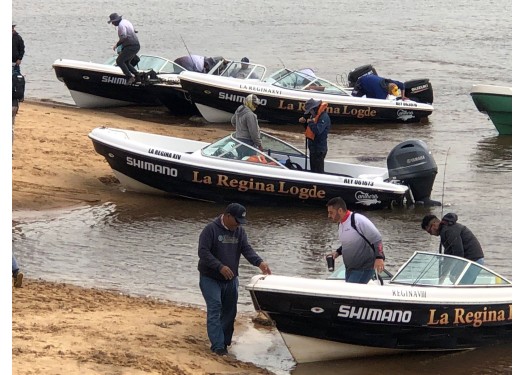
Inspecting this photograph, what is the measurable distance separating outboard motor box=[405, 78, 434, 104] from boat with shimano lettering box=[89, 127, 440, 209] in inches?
343

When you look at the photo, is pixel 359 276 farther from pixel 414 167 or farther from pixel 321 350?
pixel 414 167

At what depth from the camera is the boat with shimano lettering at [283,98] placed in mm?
23078

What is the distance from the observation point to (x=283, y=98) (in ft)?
76.5

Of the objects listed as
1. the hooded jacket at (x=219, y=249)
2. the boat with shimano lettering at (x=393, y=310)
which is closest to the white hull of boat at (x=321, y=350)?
the boat with shimano lettering at (x=393, y=310)

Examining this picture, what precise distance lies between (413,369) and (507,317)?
1.17 metres

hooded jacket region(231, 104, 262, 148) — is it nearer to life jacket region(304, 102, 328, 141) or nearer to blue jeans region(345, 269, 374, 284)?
life jacket region(304, 102, 328, 141)

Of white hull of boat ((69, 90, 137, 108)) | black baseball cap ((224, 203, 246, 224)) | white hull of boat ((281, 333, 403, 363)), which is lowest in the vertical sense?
white hull of boat ((69, 90, 137, 108))

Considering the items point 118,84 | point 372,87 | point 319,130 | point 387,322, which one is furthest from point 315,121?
point 118,84

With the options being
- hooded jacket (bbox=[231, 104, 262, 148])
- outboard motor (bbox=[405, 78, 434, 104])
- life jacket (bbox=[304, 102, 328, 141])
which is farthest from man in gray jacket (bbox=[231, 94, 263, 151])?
outboard motor (bbox=[405, 78, 434, 104])

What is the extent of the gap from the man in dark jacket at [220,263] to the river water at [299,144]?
57 centimetres

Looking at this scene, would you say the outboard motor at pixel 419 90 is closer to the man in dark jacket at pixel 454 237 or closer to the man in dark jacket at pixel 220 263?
the man in dark jacket at pixel 454 237

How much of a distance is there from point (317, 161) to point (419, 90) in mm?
9356

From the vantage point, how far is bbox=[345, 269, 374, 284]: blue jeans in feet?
35.2

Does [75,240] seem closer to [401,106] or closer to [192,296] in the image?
[192,296]
